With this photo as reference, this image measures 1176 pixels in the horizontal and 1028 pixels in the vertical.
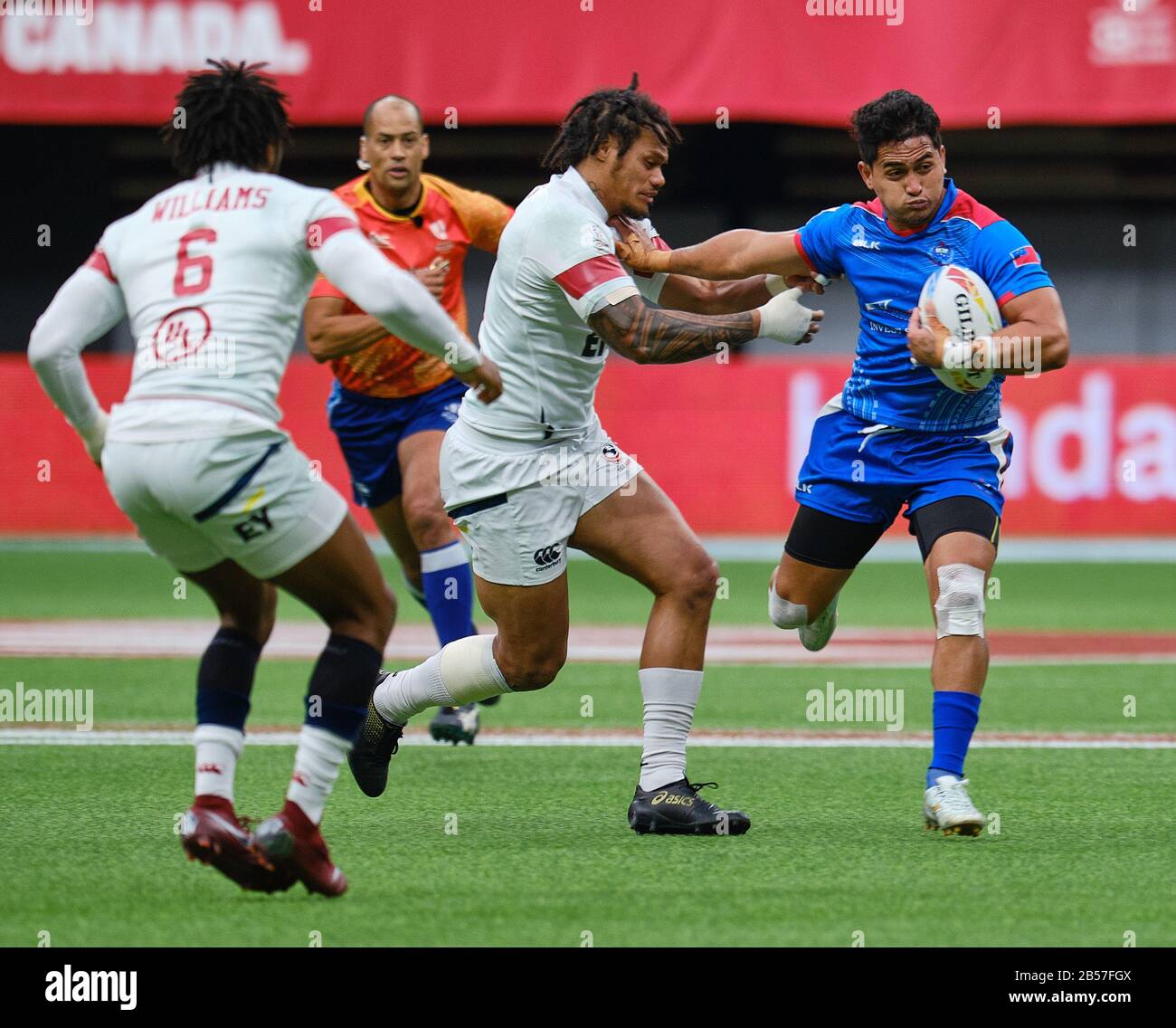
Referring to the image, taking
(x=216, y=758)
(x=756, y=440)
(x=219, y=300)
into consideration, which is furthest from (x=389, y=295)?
(x=756, y=440)

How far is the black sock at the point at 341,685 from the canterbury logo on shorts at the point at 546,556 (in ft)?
4.10

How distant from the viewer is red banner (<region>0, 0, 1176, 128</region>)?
18969mm

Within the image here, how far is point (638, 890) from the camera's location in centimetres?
502

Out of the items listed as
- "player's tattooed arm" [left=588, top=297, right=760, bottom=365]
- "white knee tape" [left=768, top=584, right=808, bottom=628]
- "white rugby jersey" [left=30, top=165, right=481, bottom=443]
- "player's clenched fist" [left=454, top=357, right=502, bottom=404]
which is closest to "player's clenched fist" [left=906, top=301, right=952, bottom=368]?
"player's tattooed arm" [left=588, top=297, right=760, bottom=365]

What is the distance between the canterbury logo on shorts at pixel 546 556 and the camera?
6.07m

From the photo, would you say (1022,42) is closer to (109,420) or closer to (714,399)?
(714,399)

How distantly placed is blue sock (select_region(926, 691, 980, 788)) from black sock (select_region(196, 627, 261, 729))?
91.2 inches

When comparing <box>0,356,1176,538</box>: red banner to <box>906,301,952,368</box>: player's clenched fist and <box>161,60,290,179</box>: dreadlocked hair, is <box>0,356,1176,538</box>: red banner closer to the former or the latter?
<box>906,301,952,368</box>: player's clenched fist

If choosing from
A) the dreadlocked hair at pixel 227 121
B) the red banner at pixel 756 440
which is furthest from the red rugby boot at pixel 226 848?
the red banner at pixel 756 440

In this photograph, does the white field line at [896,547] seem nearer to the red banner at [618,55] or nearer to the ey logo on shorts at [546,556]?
the red banner at [618,55]

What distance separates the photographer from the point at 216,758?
4930 millimetres

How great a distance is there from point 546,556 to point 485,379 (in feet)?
4.50

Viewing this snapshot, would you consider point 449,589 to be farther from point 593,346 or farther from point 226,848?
point 226,848

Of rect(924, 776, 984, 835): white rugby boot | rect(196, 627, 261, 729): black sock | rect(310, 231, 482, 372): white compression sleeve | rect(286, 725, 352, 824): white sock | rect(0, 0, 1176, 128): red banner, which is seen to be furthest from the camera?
rect(0, 0, 1176, 128): red banner
